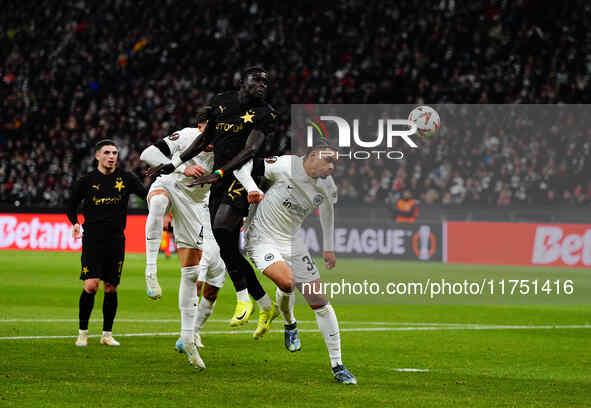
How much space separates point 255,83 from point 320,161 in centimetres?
104

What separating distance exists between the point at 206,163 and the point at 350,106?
23.9m

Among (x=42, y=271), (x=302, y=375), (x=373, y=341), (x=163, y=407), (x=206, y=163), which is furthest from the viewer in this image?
(x=42, y=271)

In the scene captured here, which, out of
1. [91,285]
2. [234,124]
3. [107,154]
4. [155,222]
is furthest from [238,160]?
[91,285]

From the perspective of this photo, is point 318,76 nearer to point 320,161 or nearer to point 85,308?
point 85,308

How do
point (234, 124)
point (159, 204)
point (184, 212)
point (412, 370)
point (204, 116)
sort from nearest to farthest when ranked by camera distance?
point (234, 124)
point (412, 370)
point (204, 116)
point (184, 212)
point (159, 204)

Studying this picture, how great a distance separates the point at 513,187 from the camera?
27625 millimetres

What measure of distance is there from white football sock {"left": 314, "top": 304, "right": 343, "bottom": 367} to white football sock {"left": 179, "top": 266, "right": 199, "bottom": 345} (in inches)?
58.9

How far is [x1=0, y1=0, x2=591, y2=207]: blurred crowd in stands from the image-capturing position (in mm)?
28562

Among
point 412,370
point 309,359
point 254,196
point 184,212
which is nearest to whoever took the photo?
point 254,196

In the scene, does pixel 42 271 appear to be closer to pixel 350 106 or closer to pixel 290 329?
pixel 350 106

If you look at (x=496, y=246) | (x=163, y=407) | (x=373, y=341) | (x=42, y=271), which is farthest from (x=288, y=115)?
(x=163, y=407)

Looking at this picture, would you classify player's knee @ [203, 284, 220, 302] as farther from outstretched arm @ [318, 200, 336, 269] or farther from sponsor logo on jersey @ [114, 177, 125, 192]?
outstretched arm @ [318, 200, 336, 269]

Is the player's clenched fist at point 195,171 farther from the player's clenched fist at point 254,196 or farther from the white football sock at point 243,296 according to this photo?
the white football sock at point 243,296

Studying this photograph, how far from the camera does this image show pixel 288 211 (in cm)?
998
